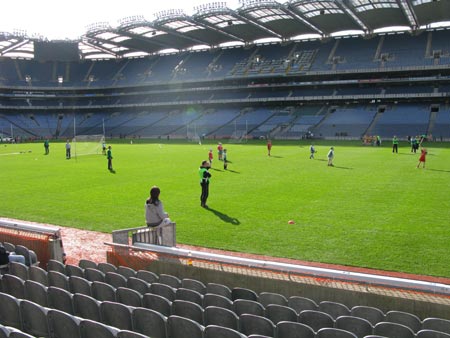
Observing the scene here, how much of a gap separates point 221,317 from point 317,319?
113 centimetres

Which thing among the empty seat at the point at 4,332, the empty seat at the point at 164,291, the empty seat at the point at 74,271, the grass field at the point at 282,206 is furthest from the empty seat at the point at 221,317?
the grass field at the point at 282,206

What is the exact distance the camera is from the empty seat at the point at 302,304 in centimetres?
555

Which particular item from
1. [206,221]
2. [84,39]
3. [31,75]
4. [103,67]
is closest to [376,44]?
[84,39]

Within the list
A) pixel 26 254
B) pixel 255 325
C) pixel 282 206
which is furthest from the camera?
pixel 282 206

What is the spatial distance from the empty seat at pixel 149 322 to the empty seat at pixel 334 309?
217 cm

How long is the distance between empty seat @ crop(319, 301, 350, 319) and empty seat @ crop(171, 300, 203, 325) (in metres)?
1.65

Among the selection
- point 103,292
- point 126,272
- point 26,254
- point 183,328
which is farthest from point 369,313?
point 26,254

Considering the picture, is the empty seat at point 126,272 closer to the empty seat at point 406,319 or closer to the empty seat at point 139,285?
the empty seat at point 139,285

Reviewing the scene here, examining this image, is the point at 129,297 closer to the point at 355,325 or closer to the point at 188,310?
the point at 188,310

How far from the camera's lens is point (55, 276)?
6320 mm

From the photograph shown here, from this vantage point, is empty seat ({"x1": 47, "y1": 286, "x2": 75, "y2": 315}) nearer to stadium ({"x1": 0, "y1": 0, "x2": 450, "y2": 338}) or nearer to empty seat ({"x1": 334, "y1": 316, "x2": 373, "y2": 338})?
stadium ({"x1": 0, "y1": 0, "x2": 450, "y2": 338})

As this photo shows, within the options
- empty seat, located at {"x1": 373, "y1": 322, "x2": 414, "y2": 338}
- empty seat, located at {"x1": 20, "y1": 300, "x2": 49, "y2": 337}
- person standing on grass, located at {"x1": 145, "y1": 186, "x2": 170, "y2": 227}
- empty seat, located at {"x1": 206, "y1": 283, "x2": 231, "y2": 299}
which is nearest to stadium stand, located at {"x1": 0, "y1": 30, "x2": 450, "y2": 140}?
person standing on grass, located at {"x1": 145, "y1": 186, "x2": 170, "y2": 227}

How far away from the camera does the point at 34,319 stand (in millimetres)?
4977

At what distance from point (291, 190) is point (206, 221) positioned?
242 inches
